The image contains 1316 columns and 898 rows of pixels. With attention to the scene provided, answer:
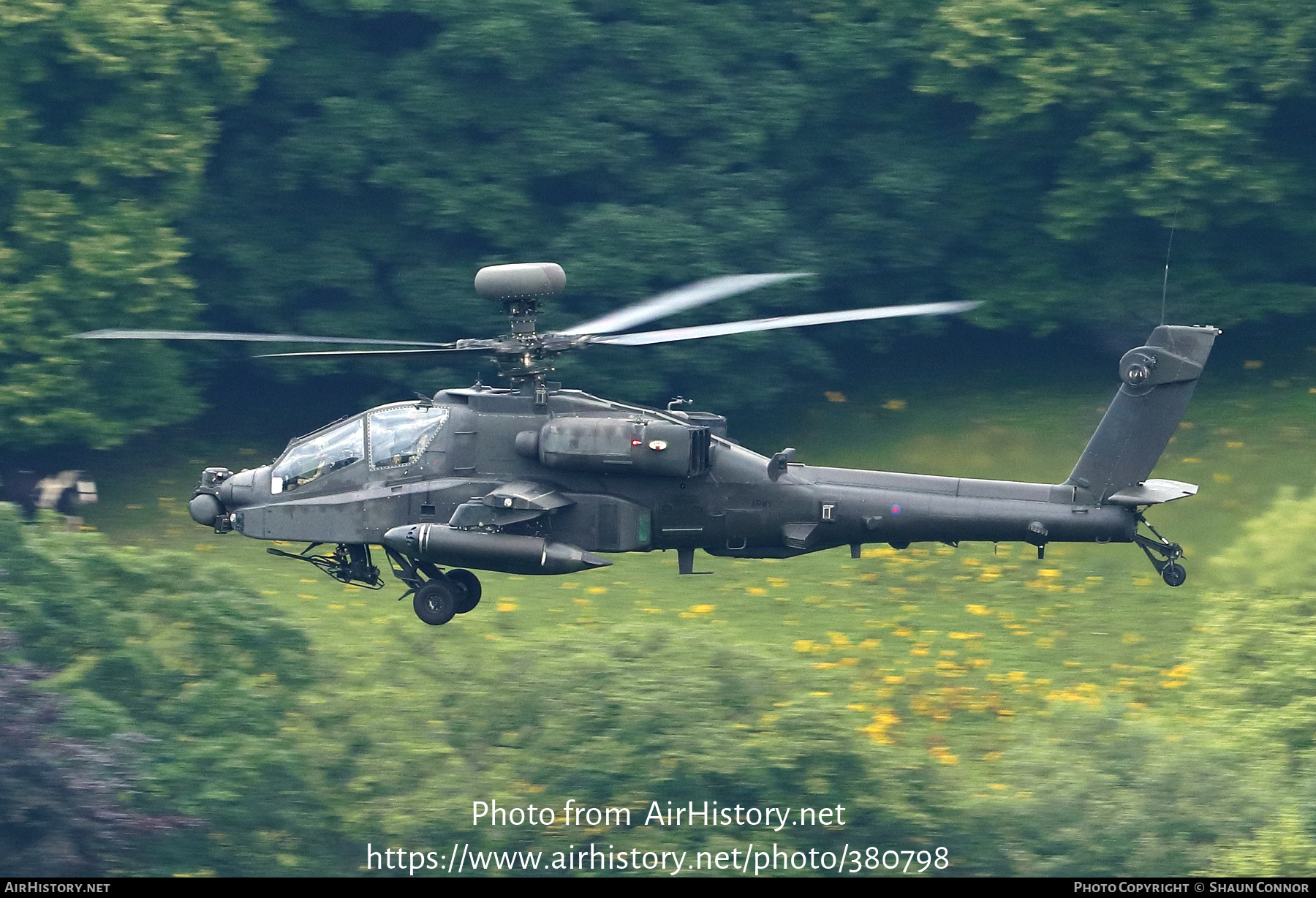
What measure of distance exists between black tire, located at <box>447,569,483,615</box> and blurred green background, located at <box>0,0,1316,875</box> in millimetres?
560

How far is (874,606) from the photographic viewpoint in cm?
2584

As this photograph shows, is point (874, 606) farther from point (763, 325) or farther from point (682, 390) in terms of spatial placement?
point (763, 325)

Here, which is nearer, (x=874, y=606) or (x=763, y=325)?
(x=763, y=325)

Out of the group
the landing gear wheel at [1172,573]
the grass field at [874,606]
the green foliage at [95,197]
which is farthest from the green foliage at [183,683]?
the landing gear wheel at [1172,573]

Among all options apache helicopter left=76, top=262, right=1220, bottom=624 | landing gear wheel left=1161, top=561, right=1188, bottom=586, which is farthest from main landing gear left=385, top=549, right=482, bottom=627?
landing gear wheel left=1161, top=561, right=1188, bottom=586

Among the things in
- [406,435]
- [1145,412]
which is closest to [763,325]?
[406,435]

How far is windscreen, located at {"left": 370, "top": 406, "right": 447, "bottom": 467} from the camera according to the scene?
21.7 m

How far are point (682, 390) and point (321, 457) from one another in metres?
9.78

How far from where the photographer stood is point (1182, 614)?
2508 cm

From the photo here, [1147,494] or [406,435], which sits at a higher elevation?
[406,435]

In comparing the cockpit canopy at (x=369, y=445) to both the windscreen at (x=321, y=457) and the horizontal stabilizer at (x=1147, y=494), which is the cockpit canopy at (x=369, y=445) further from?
the horizontal stabilizer at (x=1147, y=494)

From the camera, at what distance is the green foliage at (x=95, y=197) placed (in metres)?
28.2

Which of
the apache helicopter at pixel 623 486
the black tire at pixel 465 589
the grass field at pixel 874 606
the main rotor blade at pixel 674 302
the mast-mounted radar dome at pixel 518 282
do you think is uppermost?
the mast-mounted radar dome at pixel 518 282

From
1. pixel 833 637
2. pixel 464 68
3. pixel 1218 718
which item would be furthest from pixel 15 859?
pixel 464 68
